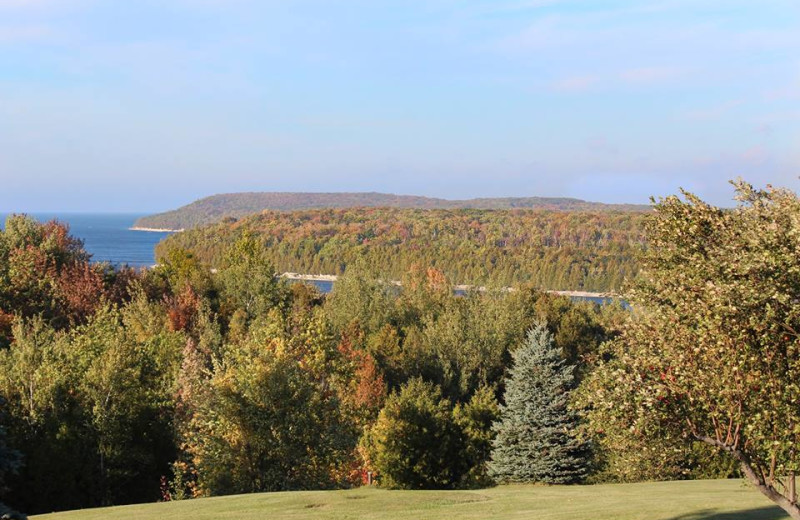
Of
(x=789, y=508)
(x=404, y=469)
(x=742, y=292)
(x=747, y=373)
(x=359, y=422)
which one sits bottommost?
(x=404, y=469)

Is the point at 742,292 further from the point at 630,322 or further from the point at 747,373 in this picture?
the point at 630,322

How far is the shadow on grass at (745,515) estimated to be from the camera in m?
18.8

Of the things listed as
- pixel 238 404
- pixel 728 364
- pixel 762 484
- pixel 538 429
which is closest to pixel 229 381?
pixel 238 404

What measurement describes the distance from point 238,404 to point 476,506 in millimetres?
12120

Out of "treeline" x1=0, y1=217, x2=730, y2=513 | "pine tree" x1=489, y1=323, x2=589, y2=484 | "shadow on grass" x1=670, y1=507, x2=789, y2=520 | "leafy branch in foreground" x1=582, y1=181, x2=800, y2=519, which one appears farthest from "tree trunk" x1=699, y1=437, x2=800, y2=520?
"pine tree" x1=489, y1=323, x2=589, y2=484

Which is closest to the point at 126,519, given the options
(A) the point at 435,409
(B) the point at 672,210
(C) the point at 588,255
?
(B) the point at 672,210

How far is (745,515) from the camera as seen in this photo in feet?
63.6

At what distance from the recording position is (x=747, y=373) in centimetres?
1275

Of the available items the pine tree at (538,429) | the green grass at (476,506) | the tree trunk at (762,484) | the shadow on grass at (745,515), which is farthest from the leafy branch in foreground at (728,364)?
the pine tree at (538,429)

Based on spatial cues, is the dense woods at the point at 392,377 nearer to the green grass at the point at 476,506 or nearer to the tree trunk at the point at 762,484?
the tree trunk at the point at 762,484

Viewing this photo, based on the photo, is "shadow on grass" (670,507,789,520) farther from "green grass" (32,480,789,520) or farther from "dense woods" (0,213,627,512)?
"dense woods" (0,213,627,512)

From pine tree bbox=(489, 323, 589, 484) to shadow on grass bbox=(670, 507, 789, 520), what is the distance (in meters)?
18.8

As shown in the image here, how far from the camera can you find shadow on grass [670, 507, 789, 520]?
18766 millimetres

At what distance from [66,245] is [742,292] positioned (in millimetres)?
72117
